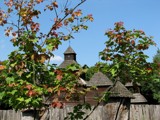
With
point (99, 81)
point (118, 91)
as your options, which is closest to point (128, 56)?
point (118, 91)

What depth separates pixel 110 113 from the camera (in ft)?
26.2

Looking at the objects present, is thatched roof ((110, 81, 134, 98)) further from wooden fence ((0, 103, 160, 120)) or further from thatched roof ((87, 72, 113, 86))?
thatched roof ((87, 72, 113, 86))

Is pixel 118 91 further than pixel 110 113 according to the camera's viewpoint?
No

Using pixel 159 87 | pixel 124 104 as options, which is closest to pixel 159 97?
pixel 159 87

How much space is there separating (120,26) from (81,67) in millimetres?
2070

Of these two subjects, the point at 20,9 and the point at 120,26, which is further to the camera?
the point at 120,26

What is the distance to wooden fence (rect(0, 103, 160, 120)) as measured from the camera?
26.2ft

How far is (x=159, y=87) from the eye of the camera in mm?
49156

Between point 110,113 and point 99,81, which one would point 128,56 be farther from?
point 99,81

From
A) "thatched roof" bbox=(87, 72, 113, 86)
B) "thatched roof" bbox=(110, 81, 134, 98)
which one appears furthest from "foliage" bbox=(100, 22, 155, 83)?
"thatched roof" bbox=(87, 72, 113, 86)

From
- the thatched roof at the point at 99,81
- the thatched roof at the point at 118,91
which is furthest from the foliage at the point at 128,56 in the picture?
the thatched roof at the point at 99,81

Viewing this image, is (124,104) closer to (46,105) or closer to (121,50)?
(121,50)

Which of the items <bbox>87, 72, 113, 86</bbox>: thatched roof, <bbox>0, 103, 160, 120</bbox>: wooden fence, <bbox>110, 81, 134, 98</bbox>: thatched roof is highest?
<bbox>87, 72, 113, 86</bbox>: thatched roof

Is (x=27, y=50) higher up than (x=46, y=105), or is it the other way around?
(x=27, y=50)
